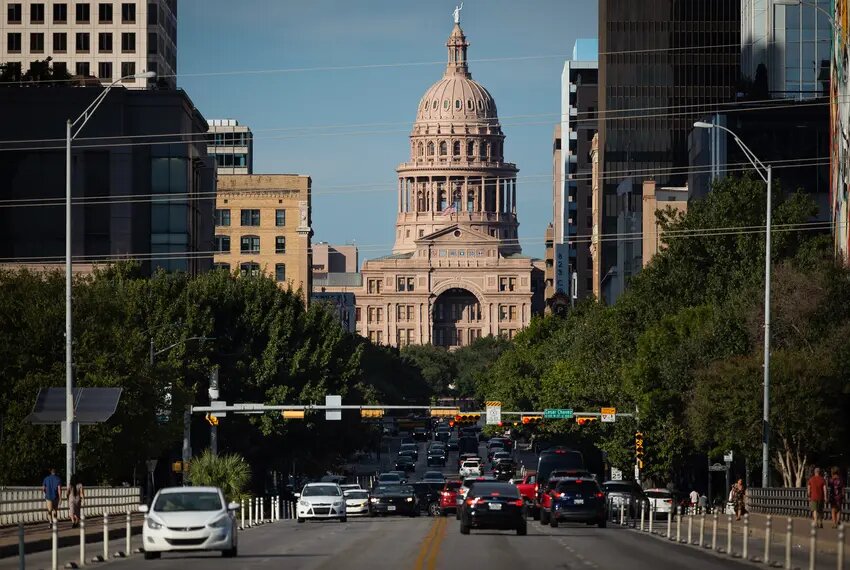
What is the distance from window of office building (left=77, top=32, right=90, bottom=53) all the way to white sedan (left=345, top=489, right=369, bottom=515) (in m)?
98.7

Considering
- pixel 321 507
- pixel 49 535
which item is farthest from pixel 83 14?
pixel 49 535

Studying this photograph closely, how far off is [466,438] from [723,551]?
449 ft

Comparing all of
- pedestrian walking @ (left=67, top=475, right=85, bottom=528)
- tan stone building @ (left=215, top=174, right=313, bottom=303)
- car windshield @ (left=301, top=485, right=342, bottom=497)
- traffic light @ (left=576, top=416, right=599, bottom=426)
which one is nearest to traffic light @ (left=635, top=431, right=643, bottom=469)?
traffic light @ (left=576, top=416, right=599, bottom=426)

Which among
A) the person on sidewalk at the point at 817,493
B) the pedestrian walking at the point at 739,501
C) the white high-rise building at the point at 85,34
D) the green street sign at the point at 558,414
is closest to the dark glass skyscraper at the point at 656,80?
the white high-rise building at the point at 85,34

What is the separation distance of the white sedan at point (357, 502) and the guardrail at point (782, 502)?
1776 cm

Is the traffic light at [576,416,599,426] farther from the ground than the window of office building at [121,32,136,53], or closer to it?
closer to it

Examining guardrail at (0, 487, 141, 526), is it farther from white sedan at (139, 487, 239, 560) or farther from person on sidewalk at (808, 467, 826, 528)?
person on sidewalk at (808, 467, 826, 528)

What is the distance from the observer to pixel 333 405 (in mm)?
92750

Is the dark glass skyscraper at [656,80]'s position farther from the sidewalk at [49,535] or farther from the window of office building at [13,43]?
the sidewalk at [49,535]

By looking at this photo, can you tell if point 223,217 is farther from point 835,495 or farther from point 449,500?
point 835,495

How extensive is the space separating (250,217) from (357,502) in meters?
110

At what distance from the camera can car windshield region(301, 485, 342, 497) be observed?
63.8 meters

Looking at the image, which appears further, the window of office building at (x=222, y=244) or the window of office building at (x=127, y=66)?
the window of office building at (x=222, y=244)

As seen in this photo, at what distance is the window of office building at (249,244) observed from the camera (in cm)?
17950
